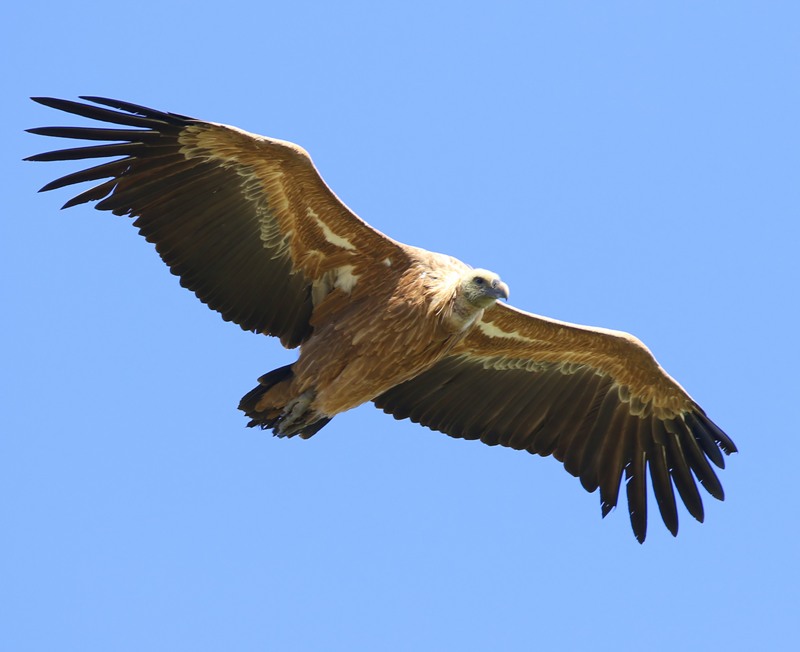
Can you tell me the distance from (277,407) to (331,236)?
1.62 m

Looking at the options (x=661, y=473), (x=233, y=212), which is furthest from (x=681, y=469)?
(x=233, y=212)

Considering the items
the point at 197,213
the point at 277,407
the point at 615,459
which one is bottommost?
the point at 277,407

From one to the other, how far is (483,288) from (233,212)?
238 cm

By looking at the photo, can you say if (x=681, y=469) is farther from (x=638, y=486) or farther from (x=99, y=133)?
(x=99, y=133)

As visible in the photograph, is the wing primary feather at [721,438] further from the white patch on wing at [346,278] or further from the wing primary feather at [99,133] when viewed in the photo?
the wing primary feather at [99,133]

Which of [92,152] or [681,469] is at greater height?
[681,469]

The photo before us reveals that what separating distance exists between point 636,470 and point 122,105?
6.33 m

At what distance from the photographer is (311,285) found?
45.0ft

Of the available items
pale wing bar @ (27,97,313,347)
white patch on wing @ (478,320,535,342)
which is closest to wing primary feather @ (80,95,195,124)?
pale wing bar @ (27,97,313,347)

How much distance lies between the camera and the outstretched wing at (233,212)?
42.0ft

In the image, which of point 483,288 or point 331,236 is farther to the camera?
point 331,236

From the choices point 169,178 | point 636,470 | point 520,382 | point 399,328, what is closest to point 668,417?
point 636,470

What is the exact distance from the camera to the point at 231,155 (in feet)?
42.6

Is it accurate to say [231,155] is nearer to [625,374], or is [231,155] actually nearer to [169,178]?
[169,178]
